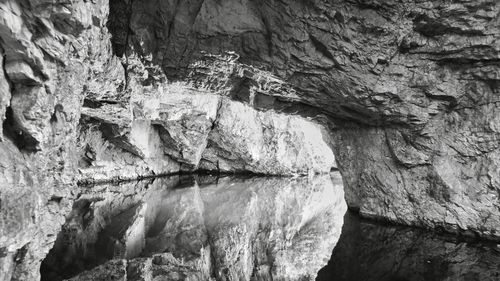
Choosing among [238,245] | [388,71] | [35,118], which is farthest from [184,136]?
[35,118]

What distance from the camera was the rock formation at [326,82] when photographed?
5457 mm

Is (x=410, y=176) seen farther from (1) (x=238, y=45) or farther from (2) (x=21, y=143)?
(2) (x=21, y=143)

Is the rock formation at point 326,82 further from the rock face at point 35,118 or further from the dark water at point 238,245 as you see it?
the dark water at point 238,245

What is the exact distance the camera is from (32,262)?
4.98m

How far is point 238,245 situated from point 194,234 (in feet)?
3.91

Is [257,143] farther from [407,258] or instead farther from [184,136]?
[407,258]

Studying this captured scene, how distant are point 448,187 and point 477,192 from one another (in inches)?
26.6

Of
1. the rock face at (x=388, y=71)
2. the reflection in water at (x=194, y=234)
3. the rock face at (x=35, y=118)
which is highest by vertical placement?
the rock face at (x=388, y=71)

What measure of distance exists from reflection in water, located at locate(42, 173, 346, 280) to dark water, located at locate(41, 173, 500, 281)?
22mm

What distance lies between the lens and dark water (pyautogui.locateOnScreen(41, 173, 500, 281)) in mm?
7117

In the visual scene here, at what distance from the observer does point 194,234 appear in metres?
9.71

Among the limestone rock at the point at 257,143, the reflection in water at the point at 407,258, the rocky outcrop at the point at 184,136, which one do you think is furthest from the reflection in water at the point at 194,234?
the limestone rock at the point at 257,143

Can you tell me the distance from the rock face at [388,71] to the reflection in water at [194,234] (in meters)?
3.05

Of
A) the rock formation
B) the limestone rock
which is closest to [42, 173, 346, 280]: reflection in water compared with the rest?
the rock formation
